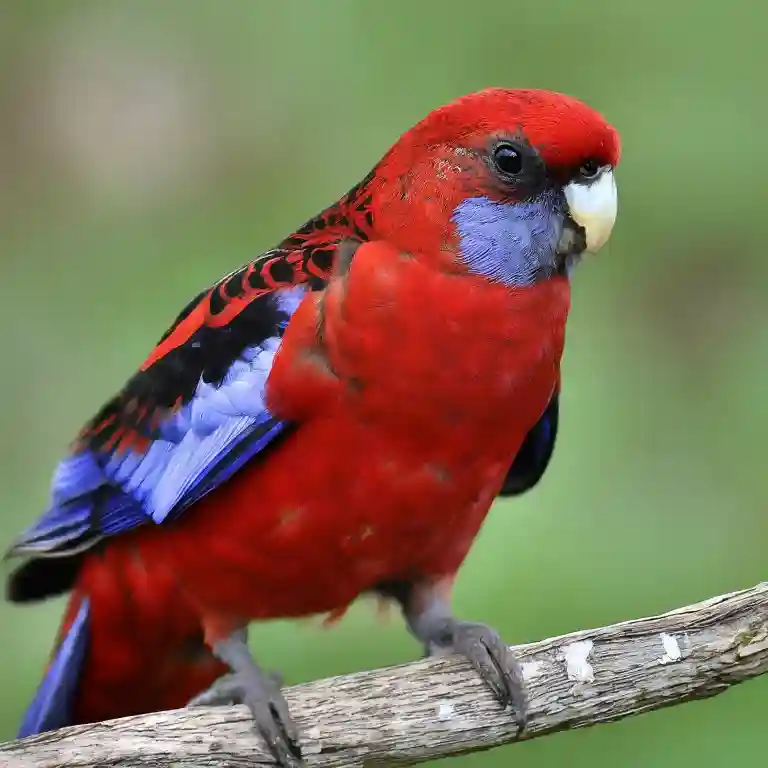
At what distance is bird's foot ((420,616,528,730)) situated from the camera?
1.83 m

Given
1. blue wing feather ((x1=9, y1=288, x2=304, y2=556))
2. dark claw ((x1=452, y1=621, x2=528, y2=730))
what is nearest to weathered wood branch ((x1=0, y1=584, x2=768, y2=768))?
dark claw ((x1=452, y1=621, x2=528, y2=730))

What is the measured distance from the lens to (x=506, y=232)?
1.78 m

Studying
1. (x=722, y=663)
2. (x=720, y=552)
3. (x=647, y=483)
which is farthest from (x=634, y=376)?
(x=722, y=663)

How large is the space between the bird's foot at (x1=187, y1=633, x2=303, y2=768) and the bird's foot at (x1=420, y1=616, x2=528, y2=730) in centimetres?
30

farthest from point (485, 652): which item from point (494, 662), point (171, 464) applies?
point (171, 464)

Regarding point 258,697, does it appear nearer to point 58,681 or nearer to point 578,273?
point 58,681

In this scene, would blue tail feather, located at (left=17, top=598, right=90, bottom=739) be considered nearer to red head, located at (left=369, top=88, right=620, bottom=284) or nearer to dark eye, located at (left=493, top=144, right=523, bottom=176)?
red head, located at (left=369, top=88, right=620, bottom=284)

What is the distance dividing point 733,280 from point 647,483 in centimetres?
68

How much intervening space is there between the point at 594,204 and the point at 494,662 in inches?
27.4

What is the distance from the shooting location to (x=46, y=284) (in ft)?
11.2

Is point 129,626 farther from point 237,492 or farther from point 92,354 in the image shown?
point 92,354

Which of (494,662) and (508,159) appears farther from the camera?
(494,662)

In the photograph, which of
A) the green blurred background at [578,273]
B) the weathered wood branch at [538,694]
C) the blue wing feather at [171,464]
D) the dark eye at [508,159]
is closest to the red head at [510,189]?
the dark eye at [508,159]

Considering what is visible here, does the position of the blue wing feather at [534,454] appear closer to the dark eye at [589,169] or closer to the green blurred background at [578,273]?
the dark eye at [589,169]
